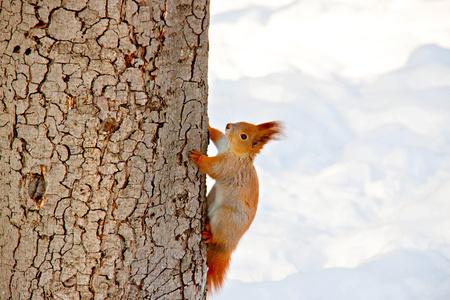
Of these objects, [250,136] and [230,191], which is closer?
[230,191]

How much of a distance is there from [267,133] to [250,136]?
0.33 ft

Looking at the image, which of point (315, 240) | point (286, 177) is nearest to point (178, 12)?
point (315, 240)

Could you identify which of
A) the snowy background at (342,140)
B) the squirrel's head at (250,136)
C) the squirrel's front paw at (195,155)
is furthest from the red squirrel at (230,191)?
the snowy background at (342,140)

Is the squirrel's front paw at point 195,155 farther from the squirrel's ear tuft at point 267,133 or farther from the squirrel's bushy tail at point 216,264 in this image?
the squirrel's ear tuft at point 267,133

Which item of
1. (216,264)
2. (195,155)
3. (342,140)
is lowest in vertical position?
(216,264)

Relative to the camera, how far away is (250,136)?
2.94m

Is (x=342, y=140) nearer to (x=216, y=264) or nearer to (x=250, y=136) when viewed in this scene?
(x=250, y=136)

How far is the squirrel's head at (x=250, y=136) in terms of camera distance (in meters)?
2.89

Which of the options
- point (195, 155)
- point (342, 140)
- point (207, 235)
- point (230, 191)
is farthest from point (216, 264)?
point (342, 140)

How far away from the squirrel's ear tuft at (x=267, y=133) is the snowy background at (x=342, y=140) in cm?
93

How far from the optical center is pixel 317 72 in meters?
6.92

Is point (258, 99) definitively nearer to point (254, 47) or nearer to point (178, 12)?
point (254, 47)

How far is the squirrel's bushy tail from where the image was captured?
8.45ft

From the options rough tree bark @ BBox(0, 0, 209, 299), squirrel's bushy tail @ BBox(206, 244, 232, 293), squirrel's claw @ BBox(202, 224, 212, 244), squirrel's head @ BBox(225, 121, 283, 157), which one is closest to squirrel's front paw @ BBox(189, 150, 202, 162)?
rough tree bark @ BBox(0, 0, 209, 299)
